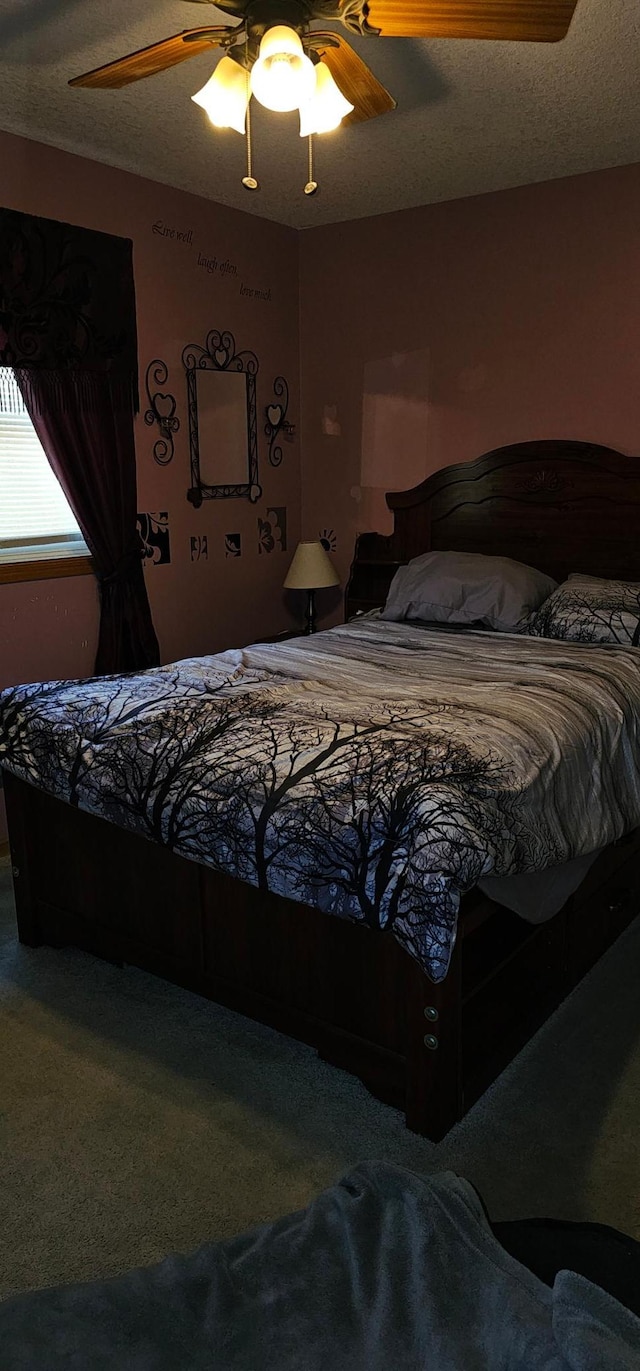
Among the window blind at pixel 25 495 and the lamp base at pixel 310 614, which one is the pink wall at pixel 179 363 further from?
the lamp base at pixel 310 614

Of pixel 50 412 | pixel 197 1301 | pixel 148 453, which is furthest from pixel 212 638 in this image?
pixel 197 1301

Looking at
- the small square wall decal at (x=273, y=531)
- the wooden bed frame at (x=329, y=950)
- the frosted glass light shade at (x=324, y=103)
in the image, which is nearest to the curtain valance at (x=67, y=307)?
the small square wall decal at (x=273, y=531)

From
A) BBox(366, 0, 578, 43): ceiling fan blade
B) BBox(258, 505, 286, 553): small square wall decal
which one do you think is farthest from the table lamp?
BBox(366, 0, 578, 43): ceiling fan blade

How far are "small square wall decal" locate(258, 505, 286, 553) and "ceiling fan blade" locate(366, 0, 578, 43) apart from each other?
102 inches

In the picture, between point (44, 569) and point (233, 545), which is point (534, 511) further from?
point (44, 569)

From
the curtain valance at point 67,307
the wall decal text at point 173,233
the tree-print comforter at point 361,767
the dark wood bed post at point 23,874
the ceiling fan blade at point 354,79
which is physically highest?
the ceiling fan blade at point 354,79

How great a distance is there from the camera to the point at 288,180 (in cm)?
368

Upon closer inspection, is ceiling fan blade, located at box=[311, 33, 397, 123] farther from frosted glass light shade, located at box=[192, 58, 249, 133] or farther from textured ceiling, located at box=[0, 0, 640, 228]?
textured ceiling, located at box=[0, 0, 640, 228]

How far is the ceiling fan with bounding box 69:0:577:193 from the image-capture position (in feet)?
6.04

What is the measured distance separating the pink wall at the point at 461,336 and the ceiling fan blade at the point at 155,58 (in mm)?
2025

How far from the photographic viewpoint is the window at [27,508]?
3.31 meters

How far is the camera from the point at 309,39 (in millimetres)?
1956

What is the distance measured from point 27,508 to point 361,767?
80.1 inches

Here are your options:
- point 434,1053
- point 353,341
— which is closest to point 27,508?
point 353,341
